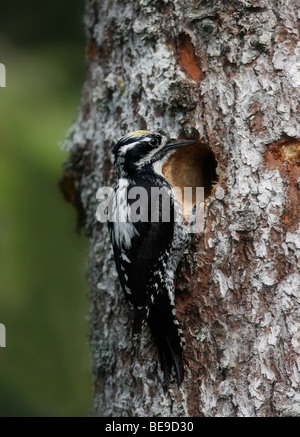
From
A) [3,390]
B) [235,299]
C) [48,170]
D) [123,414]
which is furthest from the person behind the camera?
[3,390]

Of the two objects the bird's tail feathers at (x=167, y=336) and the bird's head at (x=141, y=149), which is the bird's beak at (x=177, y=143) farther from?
the bird's tail feathers at (x=167, y=336)

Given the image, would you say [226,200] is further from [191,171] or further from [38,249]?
[38,249]

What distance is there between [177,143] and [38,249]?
2.46 meters

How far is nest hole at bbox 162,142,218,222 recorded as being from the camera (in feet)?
13.0


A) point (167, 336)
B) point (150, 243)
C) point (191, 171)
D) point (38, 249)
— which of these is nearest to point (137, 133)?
point (191, 171)

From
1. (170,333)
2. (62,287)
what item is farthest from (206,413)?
(62,287)

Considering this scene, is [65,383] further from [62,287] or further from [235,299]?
[235,299]

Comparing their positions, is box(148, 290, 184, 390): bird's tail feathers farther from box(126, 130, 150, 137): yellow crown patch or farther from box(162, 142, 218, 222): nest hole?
box(126, 130, 150, 137): yellow crown patch

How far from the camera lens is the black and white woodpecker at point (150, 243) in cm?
353

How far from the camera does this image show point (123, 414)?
12.4ft

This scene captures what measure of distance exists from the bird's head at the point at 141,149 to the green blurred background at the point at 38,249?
1.44m

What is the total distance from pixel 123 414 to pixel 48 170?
85.6 inches

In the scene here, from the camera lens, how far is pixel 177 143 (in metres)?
3.68

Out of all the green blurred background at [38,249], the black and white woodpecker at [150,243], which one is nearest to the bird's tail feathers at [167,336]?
the black and white woodpecker at [150,243]
